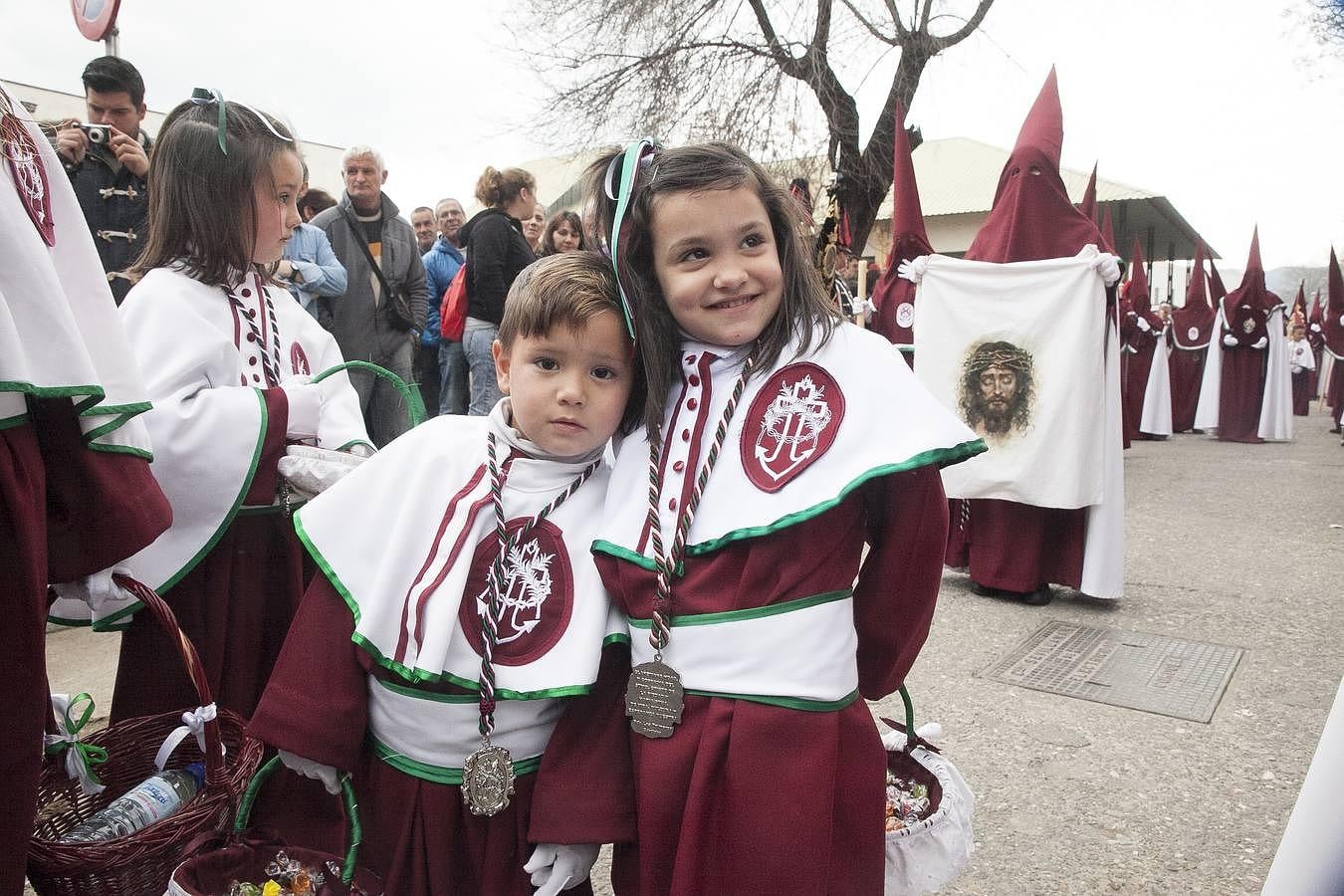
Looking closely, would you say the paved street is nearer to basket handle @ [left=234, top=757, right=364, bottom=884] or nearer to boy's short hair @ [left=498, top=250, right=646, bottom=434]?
basket handle @ [left=234, top=757, right=364, bottom=884]

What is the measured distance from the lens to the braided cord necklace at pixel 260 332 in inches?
85.4

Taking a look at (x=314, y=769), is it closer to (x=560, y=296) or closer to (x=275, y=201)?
(x=560, y=296)

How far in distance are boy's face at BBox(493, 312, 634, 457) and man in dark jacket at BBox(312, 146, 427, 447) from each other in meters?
3.34

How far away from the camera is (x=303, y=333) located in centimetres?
236

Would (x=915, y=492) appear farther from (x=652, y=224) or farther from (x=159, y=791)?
(x=159, y=791)

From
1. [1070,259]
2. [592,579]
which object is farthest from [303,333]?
[1070,259]

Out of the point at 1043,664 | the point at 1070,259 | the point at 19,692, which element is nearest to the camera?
the point at 19,692

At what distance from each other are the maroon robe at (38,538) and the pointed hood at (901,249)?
4048mm

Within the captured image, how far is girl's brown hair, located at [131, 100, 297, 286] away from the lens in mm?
2105

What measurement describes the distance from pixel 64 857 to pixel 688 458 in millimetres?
1215

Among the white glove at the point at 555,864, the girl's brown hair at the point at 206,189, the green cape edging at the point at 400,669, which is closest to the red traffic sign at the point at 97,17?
the girl's brown hair at the point at 206,189

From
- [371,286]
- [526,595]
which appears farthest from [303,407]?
[371,286]

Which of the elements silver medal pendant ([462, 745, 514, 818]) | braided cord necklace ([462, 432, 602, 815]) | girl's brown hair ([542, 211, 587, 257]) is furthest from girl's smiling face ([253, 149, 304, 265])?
girl's brown hair ([542, 211, 587, 257])

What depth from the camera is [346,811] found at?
1441 millimetres
